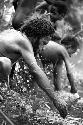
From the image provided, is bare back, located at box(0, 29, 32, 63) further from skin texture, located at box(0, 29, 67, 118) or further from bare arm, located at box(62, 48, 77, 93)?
bare arm, located at box(62, 48, 77, 93)

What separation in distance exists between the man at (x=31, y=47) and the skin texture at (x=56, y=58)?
0.98 meters

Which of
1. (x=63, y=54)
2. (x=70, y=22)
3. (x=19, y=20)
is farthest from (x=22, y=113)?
(x=70, y=22)

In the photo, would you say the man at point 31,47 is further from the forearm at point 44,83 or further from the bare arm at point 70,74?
the bare arm at point 70,74

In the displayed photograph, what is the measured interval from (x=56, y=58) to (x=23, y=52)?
1.50 metres

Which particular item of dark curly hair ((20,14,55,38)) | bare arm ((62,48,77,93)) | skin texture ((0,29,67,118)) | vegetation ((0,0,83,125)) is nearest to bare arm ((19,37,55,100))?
skin texture ((0,29,67,118))

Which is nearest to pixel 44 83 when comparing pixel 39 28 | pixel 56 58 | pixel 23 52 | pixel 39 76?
pixel 39 76

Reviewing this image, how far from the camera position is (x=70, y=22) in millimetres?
5992

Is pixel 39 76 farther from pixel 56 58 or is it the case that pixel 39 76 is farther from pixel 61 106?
pixel 56 58

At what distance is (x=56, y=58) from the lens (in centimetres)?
523

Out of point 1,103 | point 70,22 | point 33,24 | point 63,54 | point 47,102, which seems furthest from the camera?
point 70,22

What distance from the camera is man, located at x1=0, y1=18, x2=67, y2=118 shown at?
3.61 metres

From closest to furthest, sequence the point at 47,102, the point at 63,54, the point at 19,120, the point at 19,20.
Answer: the point at 19,120, the point at 47,102, the point at 63,54, the point at 19,20

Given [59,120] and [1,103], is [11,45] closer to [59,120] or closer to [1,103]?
[1,103]

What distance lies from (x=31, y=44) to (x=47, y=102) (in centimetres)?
98
